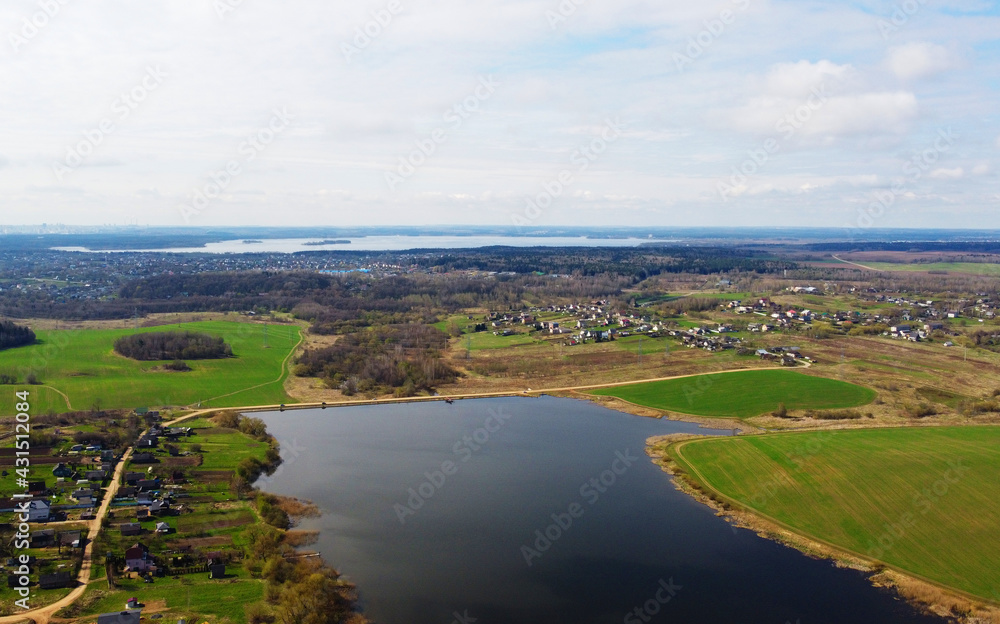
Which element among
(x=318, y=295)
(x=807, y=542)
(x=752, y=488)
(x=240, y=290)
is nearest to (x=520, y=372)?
(x=752, y=488)

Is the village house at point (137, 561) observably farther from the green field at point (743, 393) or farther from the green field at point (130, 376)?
the green field at point (743, 393)

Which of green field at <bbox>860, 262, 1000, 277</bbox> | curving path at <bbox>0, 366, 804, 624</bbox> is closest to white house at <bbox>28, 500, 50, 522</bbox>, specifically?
curving path at <bbox>0, 366, 804, 624</bbox>

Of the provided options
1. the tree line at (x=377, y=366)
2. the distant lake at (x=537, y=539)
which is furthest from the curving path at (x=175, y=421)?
the distant lake at (x=537, y=539)

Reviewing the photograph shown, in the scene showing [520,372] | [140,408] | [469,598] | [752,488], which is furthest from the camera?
[520,372]

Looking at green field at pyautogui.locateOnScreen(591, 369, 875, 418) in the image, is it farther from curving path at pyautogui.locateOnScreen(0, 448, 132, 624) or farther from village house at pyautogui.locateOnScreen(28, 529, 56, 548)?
village house at pyautogui.locateOnScreen(28, 529, 56, 548)

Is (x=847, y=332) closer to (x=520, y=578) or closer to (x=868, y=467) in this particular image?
(x=868, y=467)

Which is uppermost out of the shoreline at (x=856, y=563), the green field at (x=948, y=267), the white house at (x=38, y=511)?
the green field at (x=948, y=267)

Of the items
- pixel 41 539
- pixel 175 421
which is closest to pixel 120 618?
pixel 41 539
